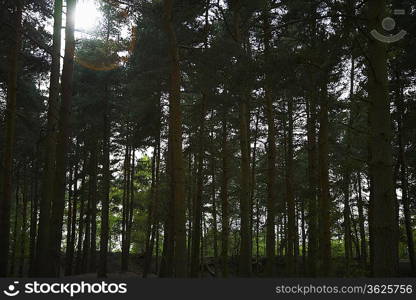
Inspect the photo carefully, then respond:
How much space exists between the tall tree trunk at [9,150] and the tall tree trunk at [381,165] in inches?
435

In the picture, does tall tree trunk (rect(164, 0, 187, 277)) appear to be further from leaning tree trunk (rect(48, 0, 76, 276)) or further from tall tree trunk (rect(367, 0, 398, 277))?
tall tree trunk (rect(367, 0, 398, 277))

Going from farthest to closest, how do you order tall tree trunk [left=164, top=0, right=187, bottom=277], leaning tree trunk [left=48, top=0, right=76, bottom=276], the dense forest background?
leaning tree trunk [left=48, top=0, right=76, bottom=276] < tall tree trunk [left=164, top=0, right=187, bottom=277] < the dense forest background

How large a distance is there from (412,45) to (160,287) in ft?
34.3

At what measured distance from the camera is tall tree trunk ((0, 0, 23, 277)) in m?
12.0

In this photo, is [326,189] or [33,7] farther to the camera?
[33,7]

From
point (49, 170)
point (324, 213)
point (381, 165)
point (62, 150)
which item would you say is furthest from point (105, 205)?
point (381, 165)

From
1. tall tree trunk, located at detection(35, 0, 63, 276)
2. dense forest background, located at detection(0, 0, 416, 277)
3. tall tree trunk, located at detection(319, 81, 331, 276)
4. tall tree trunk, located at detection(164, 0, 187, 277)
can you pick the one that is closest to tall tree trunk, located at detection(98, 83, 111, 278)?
dense forest background, located at detection(0, 0, 416, 277)

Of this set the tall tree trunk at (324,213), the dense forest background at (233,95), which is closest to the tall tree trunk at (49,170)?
the dense forest background at (233,95)

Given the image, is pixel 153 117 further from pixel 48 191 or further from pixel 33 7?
pixel 48 191

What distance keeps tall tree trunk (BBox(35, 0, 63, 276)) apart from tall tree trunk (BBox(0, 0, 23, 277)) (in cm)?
250

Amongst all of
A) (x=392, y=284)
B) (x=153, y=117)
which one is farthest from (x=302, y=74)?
(x=153, y=117)

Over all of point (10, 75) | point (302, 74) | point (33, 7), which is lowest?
point (302, 74)

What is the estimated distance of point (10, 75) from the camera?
13125 millimetres

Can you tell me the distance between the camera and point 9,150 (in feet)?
42.3
